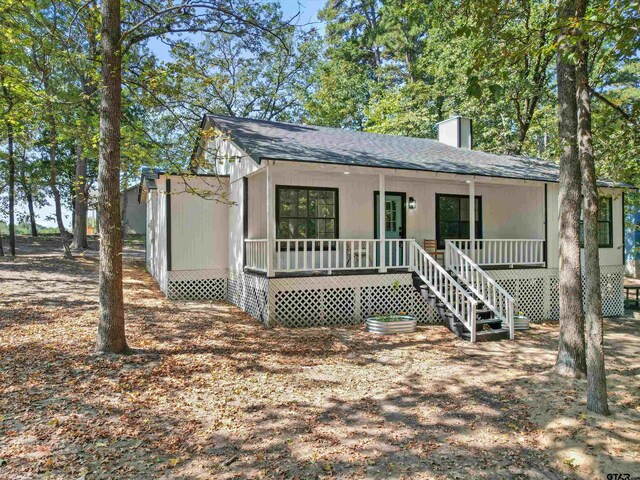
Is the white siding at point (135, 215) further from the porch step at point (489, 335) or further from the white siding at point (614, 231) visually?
the porch step at point (489, 335)

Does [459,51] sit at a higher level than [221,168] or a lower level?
higher

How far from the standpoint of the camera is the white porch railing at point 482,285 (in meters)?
9.11

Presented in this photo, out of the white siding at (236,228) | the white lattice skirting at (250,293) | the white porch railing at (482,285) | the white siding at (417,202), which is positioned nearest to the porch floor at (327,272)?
the white lattice skirting at (250,293)

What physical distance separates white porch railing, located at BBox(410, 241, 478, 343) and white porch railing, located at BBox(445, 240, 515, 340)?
420 millimetres

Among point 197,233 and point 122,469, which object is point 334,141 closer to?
point 197,233

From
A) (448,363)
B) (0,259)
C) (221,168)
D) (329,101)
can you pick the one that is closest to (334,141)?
(221,168)

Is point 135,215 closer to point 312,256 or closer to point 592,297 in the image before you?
point 312,256

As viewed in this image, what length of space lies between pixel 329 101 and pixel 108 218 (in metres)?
24.0

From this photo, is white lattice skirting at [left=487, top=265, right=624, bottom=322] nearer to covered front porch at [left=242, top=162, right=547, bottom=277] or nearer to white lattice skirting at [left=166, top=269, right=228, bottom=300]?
covered front porch at [left=242, top=162, right=547, bottom=277]

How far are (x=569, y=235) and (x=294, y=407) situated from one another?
4.45m

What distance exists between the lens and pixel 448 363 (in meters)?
7.02

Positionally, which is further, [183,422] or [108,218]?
[108,218]

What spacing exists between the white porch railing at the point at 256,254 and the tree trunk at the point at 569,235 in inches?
223

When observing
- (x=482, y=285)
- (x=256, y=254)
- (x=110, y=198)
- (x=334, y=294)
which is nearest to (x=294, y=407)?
(x=110, y=198)
